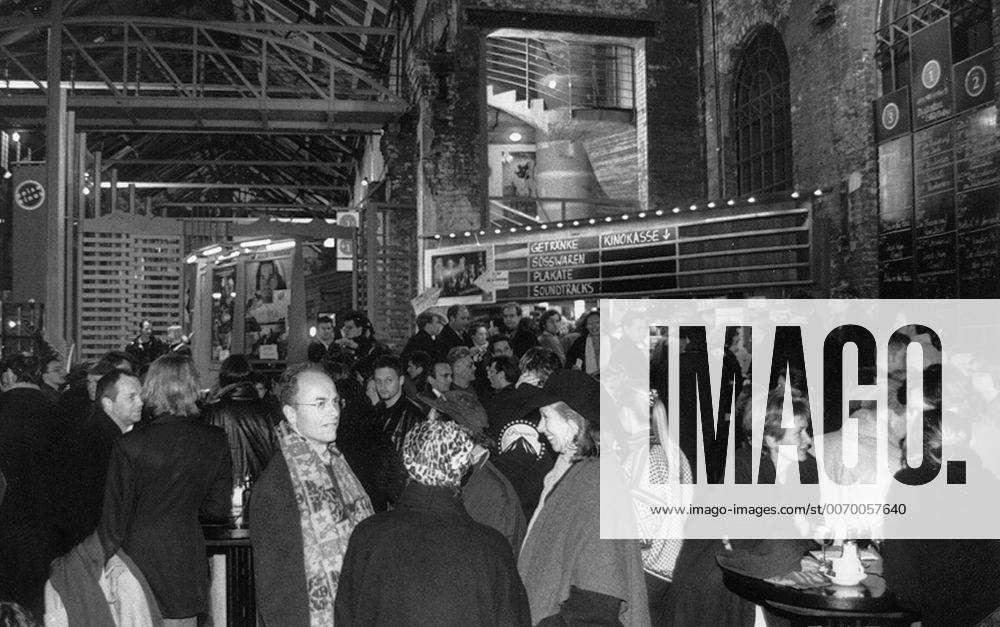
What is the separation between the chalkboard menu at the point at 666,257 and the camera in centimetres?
1196

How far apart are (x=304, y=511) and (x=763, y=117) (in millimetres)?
11331

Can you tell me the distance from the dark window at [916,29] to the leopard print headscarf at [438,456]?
7.85m

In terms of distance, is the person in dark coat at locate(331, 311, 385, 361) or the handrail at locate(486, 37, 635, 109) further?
the handrail at locate(486, 37, 635, 109)

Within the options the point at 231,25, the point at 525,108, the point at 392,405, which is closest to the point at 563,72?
the point at 525,108

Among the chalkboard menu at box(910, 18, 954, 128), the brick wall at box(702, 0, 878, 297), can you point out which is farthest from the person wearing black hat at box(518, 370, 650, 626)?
the brick wall at box(702, 0, 878, 297)

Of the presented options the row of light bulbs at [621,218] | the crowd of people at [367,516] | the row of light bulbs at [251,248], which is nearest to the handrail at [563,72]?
the row of light bulbs at [621,218]

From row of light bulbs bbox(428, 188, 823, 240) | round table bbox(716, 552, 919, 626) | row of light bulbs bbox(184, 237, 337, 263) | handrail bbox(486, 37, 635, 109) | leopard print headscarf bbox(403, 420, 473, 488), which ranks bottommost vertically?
round table bbox(716, 552, 919, 626)

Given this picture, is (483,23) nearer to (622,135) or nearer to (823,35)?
(622,135)

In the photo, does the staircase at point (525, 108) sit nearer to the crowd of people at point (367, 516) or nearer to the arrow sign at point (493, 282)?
the arrow sign at point (493, 282)

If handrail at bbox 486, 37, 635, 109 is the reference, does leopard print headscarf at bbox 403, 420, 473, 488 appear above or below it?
Answer: below

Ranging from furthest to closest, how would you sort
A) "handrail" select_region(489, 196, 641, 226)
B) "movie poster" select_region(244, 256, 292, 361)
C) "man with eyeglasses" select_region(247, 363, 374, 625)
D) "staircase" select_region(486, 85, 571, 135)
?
"staircase" select_region(486, 85, 571, 135)
"handrail" select_region(489, 196, 641, 226)
"movie poster" select_region(244, 256, 292, 361)
"man with eyeglasses" select_region(247, 363, 374, 625)

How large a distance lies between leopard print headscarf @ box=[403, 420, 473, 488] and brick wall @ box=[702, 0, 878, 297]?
881 cm

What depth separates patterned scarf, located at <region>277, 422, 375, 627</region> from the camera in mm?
3971

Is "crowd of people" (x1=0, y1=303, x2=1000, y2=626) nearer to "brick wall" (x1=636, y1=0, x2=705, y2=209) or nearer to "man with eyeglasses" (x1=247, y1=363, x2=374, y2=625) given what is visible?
"man with eyeglasses" (x1=247, y1=363, x2=374, y2=625)
